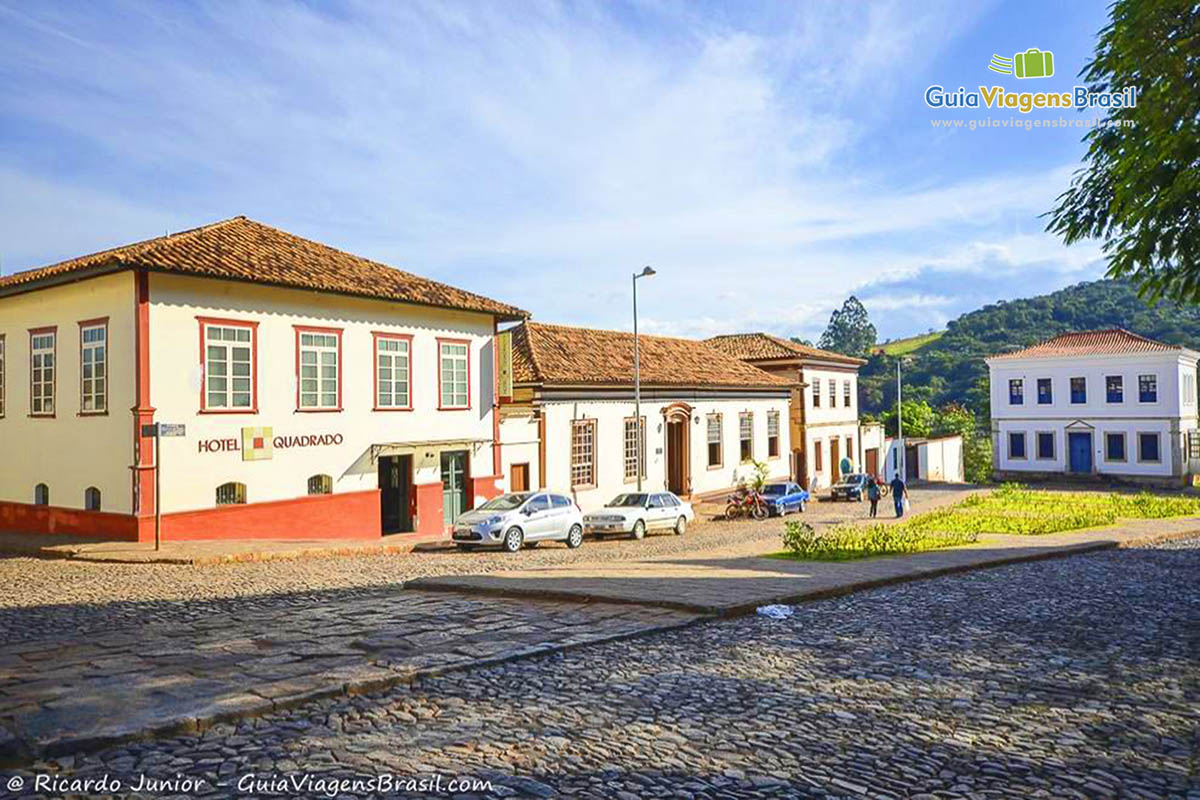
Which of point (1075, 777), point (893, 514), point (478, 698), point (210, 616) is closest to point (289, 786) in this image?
point (478, 698)

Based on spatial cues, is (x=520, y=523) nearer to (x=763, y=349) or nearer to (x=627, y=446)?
(x=627, y=446)

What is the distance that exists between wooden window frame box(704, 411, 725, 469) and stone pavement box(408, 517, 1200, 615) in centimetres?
1596

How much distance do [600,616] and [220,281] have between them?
1316 centimetres

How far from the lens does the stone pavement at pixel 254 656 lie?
631 centimetres

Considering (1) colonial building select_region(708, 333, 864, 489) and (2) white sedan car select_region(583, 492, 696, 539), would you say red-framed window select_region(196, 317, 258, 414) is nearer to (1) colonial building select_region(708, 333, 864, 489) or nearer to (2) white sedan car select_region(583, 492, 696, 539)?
(2) white sedan car select_region(583, 492, 696, 539)

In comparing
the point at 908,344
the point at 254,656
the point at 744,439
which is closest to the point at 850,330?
the point at 908,344

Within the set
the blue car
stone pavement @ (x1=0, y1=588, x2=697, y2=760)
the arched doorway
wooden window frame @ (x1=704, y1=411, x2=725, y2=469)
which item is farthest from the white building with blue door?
stone pavement @ (x1=0, y1=588, x2=697, y2=760)

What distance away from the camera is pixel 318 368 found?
2153 cm

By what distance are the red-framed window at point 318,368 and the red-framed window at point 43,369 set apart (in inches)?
209

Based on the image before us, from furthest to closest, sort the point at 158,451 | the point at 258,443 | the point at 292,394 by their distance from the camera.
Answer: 1. the point at 292,394
2. the point at 258,443
3. the point at 158,451

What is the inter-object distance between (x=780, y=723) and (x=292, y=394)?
16.9 metres

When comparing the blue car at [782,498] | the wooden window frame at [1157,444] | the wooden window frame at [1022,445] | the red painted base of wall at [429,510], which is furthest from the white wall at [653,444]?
the wooden window frame at [1157,444]

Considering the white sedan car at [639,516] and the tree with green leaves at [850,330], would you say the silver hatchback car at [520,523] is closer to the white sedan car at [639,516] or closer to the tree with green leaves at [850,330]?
the white sedan car at [639,516]

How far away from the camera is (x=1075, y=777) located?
18.1ft
